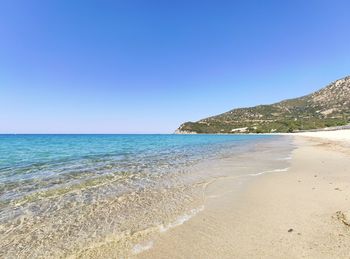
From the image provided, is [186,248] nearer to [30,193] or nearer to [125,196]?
[125,196]

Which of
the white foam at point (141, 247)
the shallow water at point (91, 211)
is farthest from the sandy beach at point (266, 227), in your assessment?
the shallow water at point (91, 211)

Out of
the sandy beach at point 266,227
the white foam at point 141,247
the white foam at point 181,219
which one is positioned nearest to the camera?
the sandy beach at point 266,227

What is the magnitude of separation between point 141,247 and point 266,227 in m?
2.75

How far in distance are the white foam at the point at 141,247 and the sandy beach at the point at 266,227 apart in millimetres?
80

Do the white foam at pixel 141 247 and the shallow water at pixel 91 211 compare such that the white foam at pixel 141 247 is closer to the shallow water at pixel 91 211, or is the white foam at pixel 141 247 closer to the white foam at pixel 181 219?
the shallow water at pixel 91 211

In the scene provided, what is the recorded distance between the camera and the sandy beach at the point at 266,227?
4137 millimetres

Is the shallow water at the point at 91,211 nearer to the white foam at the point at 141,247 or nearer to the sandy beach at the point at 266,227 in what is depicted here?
the white foam at the point at 141,247

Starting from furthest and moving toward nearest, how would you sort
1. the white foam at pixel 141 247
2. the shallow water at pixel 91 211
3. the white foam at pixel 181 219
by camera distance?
1. the white foam at pixel 181 219
2. the shallow water at pixel 91 211
3. the white foam at pixel 141 247

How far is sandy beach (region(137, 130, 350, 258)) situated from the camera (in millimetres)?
4137

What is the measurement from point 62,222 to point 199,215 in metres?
3.50

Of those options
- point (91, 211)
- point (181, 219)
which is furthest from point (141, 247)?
point (91, 211)

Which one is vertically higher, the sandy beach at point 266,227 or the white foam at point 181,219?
the sandy beach at point 266,227

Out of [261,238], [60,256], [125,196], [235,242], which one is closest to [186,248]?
[235,242]

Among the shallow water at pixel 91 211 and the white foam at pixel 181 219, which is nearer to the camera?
the shallow water at pixel 91 211
